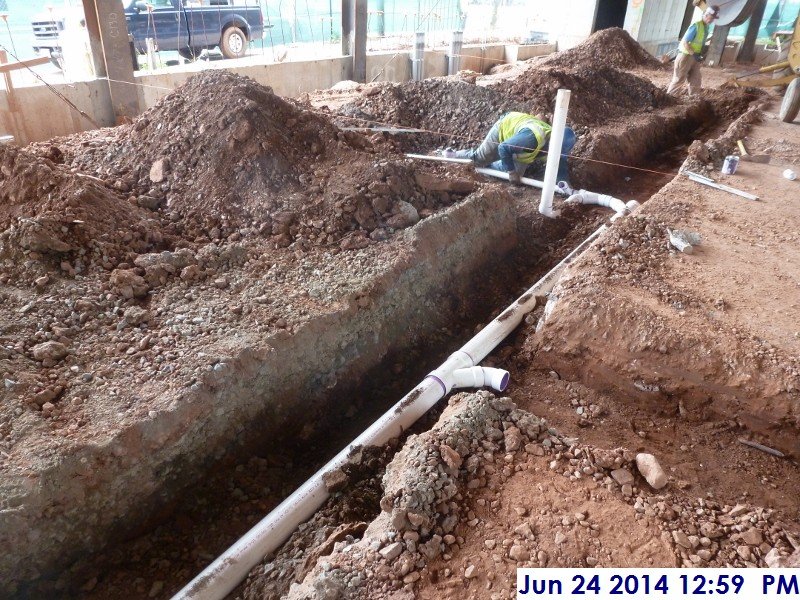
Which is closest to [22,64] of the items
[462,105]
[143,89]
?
[143,89]

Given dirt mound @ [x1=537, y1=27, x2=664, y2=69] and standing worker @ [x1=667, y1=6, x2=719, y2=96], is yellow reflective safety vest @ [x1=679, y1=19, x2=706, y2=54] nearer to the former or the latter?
standing worker @ [x1=667, y1=6, x2=719, y2=96]

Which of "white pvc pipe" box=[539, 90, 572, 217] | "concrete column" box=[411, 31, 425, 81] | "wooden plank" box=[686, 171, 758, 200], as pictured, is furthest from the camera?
"concrete column" box=[411, 31, 425, 81]

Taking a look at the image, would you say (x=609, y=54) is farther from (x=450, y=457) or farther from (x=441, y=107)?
(x=450, y=457)

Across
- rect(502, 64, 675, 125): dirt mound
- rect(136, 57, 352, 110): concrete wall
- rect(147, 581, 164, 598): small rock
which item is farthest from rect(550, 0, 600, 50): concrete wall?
rect(147, 581, 164, 598): small rock

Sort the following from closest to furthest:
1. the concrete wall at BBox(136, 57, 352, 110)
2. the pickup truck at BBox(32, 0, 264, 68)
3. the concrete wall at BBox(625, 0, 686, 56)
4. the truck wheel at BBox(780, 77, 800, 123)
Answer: the concrete wall at BBox(136, 57, 352, 110)
the truck wheel at BBox(780, 77, 800, 123)
the pickup truck at BBox(32, 0, 264, 68)
the concrete wall at BBox(625, 0, 686, 56)

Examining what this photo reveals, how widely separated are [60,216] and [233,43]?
886 cm

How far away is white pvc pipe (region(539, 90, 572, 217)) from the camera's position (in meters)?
4.68

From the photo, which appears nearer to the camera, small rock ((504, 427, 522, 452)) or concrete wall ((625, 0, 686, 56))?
small rock ((504, 427, 522, 452))

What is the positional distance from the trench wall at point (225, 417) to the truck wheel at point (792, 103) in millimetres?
6974

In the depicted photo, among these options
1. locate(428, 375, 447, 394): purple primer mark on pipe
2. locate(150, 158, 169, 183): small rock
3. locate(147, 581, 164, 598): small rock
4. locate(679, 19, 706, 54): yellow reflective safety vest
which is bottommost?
locate(147, 581, 164, 598): small rock

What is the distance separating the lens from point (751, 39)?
14.5m

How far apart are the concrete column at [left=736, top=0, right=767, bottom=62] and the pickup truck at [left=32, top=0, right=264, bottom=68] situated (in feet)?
41.3

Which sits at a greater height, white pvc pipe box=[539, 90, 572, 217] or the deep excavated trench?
white pvc pipe box=[539, 90, 572, 217]

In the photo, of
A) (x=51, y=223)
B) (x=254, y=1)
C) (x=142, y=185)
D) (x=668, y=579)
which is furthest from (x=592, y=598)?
(x=254, y=1)
